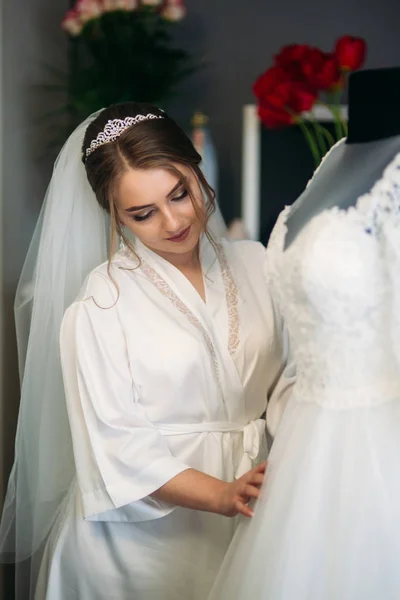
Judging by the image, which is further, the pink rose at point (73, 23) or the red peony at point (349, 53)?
the pink rose at point (73, 23)

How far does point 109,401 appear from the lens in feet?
3.93

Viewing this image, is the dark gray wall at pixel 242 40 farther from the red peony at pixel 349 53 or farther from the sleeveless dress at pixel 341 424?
the sleeveless dress at pixel 341 424

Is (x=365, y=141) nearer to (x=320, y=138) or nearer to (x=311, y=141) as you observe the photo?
(x=311, y=141)

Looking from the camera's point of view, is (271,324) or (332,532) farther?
(271,324)

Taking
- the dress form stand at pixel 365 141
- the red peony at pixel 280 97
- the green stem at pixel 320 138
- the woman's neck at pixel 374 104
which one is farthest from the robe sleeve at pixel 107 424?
the green stem at pixel 320 138

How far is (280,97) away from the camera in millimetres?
1931

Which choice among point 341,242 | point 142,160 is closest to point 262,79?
point 142,160

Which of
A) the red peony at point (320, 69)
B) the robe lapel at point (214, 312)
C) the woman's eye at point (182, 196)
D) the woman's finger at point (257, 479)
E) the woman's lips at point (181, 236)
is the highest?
the red peony at point (320, 69)

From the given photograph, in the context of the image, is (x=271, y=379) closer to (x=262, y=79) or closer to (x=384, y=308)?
(x=384, y=308)

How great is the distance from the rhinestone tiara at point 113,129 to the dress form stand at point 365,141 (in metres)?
0.42

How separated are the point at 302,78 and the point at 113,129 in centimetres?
80

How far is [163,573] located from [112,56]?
1339mm

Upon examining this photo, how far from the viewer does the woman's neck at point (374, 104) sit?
872mm

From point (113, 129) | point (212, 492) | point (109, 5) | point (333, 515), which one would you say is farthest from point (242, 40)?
point (333, 515)
